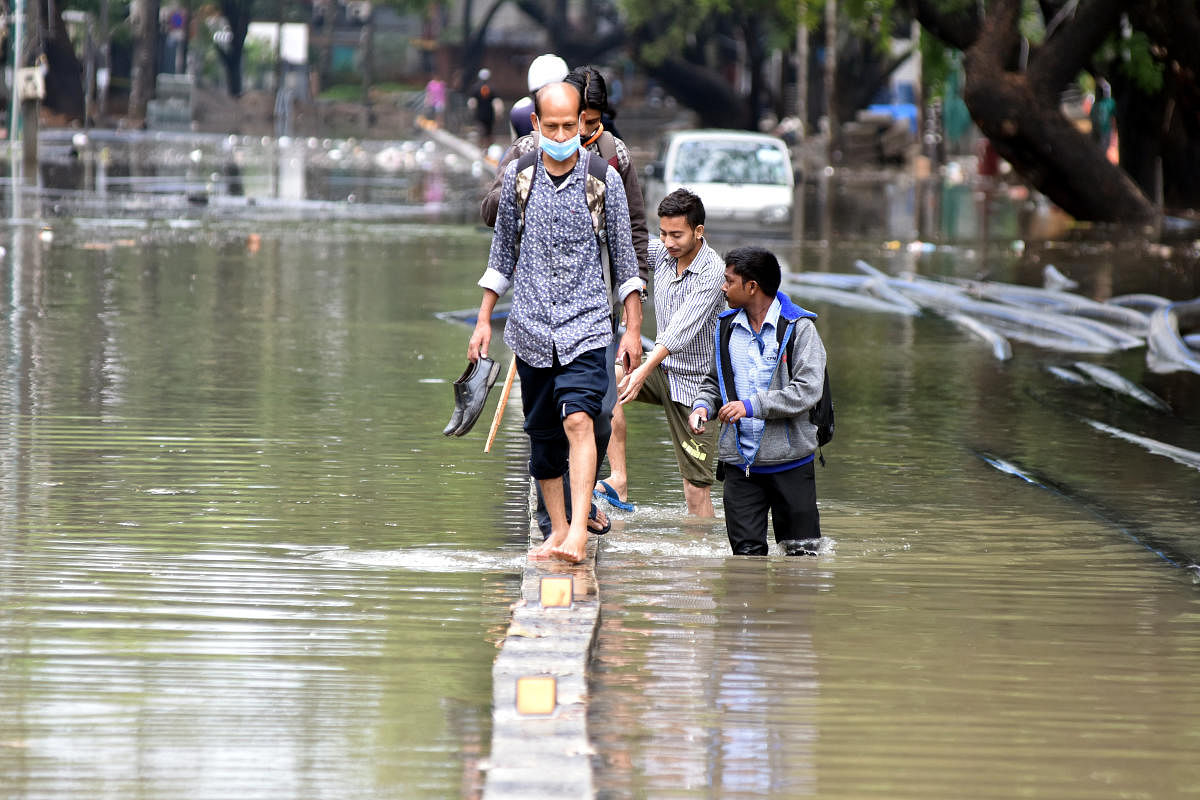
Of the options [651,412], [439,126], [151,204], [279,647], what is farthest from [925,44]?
Answer: [439,126]

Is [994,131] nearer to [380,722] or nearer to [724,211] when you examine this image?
[724,211]

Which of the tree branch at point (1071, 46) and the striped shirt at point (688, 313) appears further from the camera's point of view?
the tree branch at point (1071, 46)

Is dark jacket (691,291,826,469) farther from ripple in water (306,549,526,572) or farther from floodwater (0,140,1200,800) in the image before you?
ripple in water (306,549,526,572)

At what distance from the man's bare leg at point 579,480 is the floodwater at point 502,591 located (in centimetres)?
17

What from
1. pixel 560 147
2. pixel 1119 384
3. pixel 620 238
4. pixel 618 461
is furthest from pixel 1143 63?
pixel 560 147

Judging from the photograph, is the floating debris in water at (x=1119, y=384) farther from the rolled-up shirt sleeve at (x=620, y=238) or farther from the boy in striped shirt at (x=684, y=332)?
the rolled-up shirt sleeve at (x=620, y=238)

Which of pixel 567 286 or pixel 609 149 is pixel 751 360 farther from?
pixel 609 149

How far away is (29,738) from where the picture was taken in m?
4.57

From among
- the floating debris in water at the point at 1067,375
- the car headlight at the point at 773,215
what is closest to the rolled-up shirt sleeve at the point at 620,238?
the floating debris in water at the point at 1067,375

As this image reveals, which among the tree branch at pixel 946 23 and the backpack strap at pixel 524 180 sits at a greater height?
the tree branch at pixel 946 23

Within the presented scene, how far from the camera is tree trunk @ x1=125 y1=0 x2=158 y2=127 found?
57.8 m

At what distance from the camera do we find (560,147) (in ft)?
20.6

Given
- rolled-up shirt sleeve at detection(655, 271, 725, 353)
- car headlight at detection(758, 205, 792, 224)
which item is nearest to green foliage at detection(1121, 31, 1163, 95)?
car headlight at detection(758, 205, 792, 224)

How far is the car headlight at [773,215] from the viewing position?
23922mm
